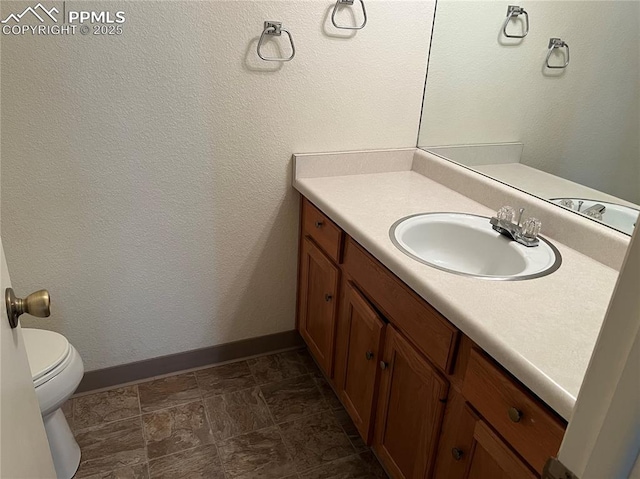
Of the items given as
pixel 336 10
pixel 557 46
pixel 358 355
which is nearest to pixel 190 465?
pixel 358 355

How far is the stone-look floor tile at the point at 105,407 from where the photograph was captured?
1868mm

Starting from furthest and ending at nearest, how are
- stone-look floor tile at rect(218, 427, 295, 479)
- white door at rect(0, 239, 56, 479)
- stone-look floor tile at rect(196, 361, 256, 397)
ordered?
stone-look floor tile at rect(196, 361, 256, 397) < stone-look floor tile at rect(218, 427, 295, 479) < white door at rect(0, 239, 56, 479)

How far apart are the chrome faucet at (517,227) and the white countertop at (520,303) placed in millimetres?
85

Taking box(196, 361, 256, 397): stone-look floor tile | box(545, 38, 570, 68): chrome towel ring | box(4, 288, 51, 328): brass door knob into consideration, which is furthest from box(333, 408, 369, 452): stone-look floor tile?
box(545, 38, 570, 68): chrome towel ring

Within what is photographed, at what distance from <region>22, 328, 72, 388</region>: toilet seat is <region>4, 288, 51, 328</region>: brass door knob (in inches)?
27.1

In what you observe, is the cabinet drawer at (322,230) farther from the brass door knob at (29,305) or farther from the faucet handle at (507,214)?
the brass door knob at (29,305)

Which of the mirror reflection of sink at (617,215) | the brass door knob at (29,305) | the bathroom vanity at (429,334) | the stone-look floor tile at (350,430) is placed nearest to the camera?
the brass door knob at (29,305)

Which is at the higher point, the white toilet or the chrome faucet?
the chrome faucet

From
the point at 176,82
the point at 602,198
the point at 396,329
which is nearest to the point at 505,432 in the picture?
the point at 396,329

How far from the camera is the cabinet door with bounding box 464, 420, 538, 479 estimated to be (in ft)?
3.21

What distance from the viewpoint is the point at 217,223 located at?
1.94m

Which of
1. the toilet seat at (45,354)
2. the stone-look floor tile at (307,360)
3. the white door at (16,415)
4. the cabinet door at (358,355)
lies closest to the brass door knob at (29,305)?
the white door at (16,415)

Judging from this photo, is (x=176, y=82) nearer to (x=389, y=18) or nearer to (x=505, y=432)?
(x=389, y=18)

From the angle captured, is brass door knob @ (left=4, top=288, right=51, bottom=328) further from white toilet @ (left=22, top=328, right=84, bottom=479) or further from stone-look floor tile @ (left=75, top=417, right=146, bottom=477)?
stone-look floor tile @ (left=75, top=417, right=146, bottom=477)
